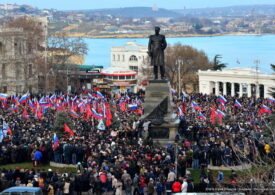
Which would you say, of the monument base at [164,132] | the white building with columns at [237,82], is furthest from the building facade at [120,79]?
the monument base at [164,132]

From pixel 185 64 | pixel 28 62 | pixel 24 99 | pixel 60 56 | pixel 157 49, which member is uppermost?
pixel 157 49

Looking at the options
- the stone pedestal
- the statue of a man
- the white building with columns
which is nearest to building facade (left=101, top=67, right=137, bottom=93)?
the white building with columns

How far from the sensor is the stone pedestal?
30984 millimetres

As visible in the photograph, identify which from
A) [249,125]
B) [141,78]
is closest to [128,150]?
[249,125]

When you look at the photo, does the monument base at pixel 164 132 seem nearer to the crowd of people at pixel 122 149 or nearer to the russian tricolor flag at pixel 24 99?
the crowd of people at pixel 122 149

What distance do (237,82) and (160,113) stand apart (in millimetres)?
47266

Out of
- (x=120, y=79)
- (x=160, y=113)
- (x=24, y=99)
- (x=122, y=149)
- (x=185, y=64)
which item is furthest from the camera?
(x=120, y=79)

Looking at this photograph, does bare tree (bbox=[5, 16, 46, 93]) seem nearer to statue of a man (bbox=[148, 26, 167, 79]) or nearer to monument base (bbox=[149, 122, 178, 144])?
statue of a man (bbox=[148, 26, 167, 79])

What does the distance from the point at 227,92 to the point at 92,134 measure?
4750 centimetres

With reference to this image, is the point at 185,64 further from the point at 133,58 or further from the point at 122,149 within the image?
the point at 122,149

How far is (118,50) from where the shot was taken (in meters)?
111

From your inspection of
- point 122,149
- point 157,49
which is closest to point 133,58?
point 157,49

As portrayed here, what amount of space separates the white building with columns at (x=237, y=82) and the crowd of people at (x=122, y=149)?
1213 inches

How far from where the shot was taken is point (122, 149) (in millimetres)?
27734
